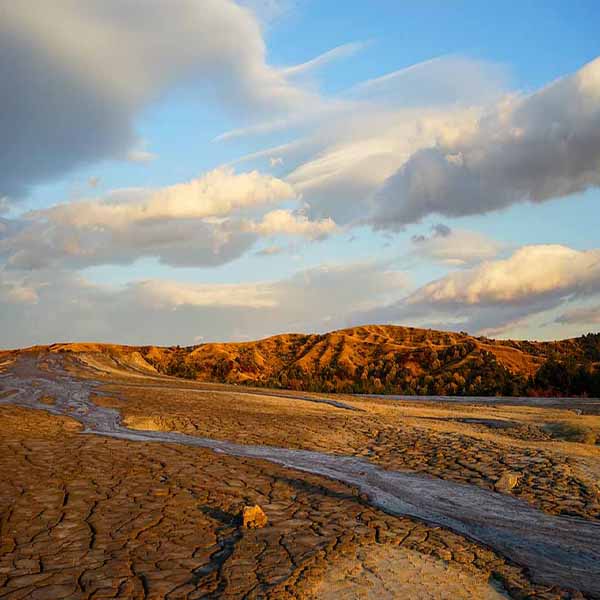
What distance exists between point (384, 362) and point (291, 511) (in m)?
47.4

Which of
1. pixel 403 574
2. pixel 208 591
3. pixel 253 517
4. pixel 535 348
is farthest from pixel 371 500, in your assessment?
pixel 535 348

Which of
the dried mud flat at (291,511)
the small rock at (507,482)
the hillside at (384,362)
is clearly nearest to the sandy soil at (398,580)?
the dried mud flat at (291,511)

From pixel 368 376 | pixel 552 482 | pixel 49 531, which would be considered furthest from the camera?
pixel 368 376

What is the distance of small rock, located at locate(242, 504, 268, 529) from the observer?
6.12m

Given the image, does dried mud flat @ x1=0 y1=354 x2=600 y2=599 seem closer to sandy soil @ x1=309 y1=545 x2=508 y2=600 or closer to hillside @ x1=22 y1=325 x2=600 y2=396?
sandy soil @ x1=309 y1=545 x2=508 y2=600

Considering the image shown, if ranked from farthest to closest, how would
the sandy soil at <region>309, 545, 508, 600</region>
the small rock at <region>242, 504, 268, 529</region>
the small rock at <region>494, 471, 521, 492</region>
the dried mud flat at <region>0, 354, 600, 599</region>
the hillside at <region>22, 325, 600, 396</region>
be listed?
the hillside at <region>22, 325, 600, 396</region>, the small rock at <region>494, 471, 521, 492</region>, the small rock at <region>242, 504, 268, 529</region>, the dried mud flat at <region>0, 354, 600, 599</region>, the sandy soil at <region>309, 545, 508, 600</region>

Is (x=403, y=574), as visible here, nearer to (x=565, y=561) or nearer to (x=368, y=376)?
(x=565, y=561)

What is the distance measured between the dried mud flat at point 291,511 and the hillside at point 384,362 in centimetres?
1922

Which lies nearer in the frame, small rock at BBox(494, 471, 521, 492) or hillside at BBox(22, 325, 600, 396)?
small rock at BBox(494, 471, 521, 492)

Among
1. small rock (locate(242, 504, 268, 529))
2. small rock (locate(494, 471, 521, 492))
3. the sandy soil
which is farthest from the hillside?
the sandy soil

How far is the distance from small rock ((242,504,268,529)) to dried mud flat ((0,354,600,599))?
0.10m

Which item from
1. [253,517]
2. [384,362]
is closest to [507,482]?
[253,517]

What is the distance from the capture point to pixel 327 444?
11.7 metres

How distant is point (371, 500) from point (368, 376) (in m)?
41.4
